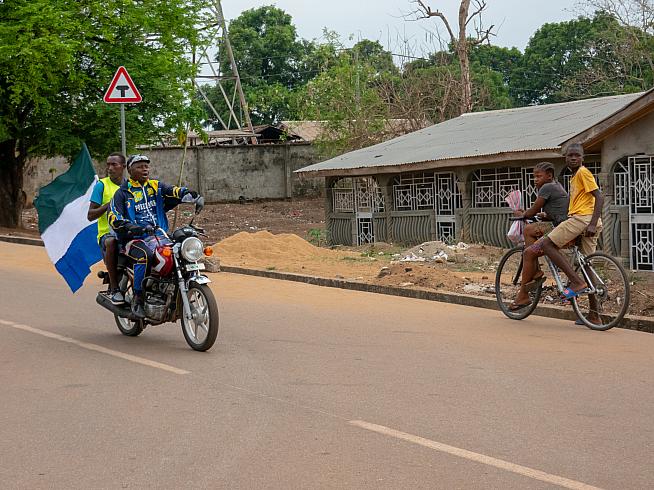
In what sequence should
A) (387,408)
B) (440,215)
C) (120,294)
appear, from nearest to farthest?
(387,408) < (120,294) < (440,215)

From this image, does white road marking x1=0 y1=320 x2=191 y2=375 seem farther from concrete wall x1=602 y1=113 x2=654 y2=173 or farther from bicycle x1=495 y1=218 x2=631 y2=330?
concrete wall x1=602 y1=113 x2=654 y2=173

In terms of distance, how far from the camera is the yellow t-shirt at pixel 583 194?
11.0 metres

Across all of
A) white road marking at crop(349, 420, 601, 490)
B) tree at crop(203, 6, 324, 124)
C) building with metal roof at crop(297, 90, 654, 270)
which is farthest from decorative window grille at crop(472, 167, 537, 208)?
tree at crop(203, 6, 324, 124)

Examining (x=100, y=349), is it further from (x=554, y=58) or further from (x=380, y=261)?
(x=554, y=58)

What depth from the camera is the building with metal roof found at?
17016 millimetres

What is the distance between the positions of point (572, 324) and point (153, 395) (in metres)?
5.54

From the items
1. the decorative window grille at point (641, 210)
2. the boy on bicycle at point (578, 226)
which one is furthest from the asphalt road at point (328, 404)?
the decorative window grille at point (641, 210)

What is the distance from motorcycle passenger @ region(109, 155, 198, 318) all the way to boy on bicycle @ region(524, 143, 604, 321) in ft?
12.5

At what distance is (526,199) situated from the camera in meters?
21.1

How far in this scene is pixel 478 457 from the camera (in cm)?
582

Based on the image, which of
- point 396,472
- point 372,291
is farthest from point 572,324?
point 396,472

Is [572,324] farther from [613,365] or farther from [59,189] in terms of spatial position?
[59,189]

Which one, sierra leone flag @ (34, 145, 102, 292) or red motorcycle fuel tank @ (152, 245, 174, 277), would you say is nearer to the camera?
red motorcycle fuel tank @ (152, 245, 174, 277)

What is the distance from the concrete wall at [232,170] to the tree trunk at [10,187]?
31.5ft
